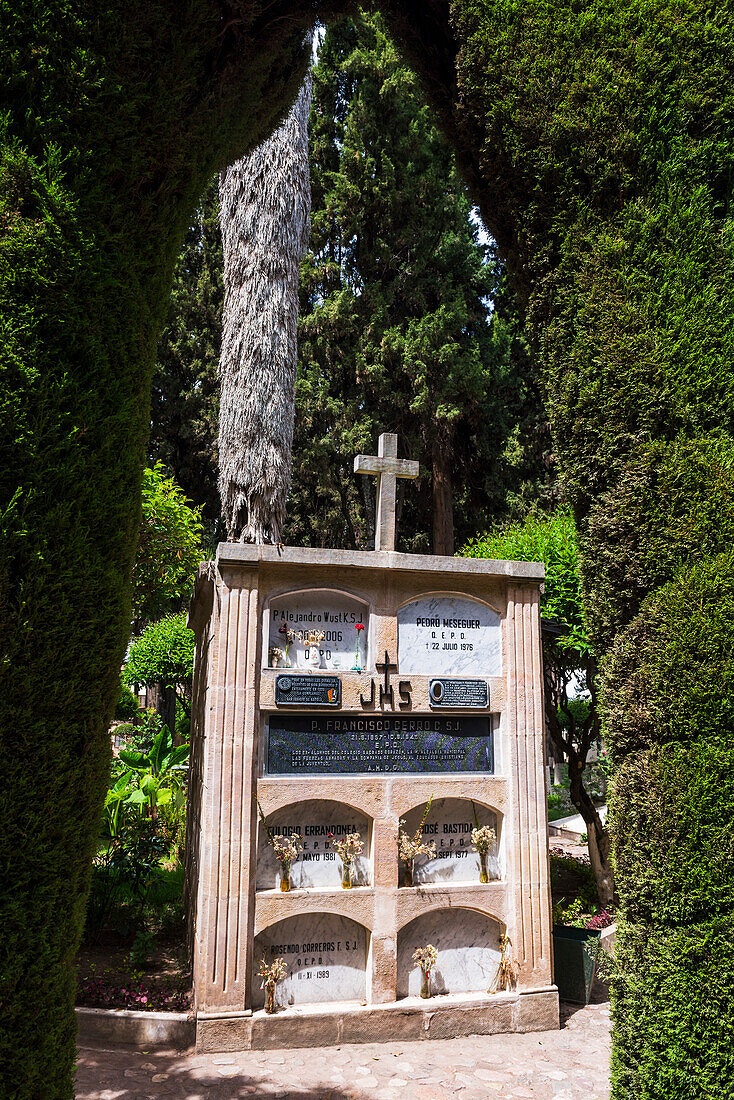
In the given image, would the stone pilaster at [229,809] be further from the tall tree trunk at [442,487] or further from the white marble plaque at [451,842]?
the tall tree trunk at [442,487]

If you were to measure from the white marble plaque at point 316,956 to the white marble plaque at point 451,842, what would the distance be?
63cm

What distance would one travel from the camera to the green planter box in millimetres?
6107

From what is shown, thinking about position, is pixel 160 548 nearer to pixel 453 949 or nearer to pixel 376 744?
pixel 376 744

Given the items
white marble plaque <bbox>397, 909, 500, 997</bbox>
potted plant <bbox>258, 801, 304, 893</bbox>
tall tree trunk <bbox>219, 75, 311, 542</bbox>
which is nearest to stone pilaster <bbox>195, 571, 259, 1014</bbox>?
potted plant <bbox>258, 801, 304, 893</bbox>

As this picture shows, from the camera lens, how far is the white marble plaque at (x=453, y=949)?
549 cm

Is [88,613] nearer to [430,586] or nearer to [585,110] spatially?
[585,110]

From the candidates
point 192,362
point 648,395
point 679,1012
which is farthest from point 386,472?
point 192,362

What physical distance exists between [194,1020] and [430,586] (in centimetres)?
329

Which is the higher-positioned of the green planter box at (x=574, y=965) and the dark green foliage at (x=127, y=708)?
the dark green foliage at (x=127, y=708)

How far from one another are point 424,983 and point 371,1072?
827 mm

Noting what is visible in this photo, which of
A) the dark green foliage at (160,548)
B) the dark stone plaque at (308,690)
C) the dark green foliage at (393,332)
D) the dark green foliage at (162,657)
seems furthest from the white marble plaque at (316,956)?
the dark green foliage at (393,332)

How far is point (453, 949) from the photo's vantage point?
18.4ft

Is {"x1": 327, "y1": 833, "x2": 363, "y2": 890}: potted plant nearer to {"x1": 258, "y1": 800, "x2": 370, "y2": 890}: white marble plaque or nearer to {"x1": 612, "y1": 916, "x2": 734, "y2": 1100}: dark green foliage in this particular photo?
{"x1": 258, "y1": 800, "x2": 370, "y2": 890}: white marble plaque

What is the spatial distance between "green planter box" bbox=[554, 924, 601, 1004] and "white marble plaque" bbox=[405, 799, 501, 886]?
995 mm
